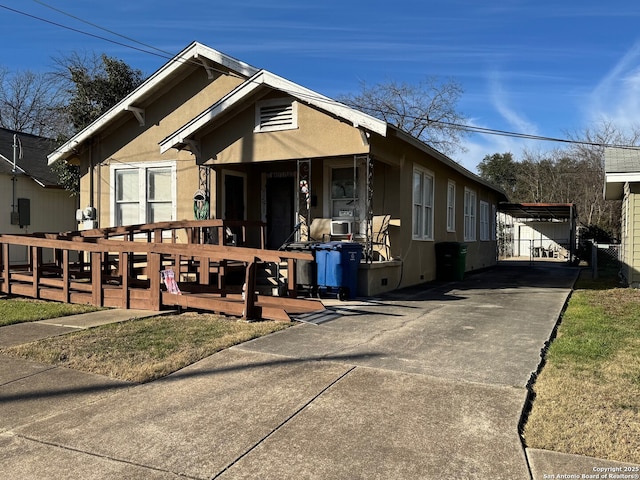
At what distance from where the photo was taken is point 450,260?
14969 millimetres

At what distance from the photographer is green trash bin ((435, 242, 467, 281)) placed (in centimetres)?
1488

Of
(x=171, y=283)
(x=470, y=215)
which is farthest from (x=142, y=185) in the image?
(x=470, y=215)

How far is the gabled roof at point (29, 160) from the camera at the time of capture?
62.0 feet

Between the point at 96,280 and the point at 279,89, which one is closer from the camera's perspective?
the point at 96,280

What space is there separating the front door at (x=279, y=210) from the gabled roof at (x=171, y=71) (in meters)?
2.72

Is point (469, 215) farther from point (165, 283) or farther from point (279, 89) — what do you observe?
point (165, 283)

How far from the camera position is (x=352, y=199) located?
1231 cm

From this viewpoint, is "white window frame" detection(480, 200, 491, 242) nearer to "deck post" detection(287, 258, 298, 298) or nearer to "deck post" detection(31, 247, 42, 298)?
"deck post" detection(287, 258, 298, 298)

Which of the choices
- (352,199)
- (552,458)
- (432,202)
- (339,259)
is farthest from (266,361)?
(432,202)

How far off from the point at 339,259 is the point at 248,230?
4.51m

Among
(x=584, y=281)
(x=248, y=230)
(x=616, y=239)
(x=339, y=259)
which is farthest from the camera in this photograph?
(x=616, y=239)

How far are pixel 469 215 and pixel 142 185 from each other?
38.3 feet

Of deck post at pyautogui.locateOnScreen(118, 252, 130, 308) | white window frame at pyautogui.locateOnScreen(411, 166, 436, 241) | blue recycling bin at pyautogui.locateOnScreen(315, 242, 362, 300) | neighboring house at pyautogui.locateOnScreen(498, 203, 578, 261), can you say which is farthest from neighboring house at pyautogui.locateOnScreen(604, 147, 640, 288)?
neighboring house at pyautogui.locateOnScreen(498, 203, 578, 261)

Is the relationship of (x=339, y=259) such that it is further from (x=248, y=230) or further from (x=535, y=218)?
(x=535, y=218)
